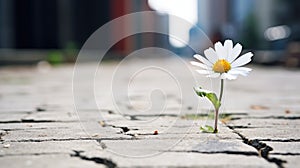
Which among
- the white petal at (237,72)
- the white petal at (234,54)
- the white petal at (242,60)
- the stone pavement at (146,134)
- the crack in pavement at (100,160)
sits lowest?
the crack in pavement at (100,160)

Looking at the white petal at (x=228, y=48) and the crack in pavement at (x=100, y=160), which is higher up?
the white petal at (x=228, y=48)

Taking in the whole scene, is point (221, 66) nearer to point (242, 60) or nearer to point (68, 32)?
point (242, 60)

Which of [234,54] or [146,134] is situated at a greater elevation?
[234,54]

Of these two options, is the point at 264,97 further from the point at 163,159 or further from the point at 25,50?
the point at 25,50

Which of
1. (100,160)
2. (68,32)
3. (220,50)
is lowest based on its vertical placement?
(100,160)

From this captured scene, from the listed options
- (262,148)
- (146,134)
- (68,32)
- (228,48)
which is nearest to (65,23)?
(68,32)

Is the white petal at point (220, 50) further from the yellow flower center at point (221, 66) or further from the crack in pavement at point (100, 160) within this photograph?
the crack in pavement at point (100, 160)

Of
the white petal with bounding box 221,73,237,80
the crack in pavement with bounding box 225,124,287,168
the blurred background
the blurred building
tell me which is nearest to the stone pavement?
the crack in pavement with bounding box 225,124,287,168

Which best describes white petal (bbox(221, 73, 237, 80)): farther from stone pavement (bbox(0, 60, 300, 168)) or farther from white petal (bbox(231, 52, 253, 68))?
stone pavement (bbox(0, 60, 300, 168))

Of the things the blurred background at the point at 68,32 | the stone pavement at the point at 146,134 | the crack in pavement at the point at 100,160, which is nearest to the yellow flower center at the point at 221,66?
the stone pavement at the point at 146,134
